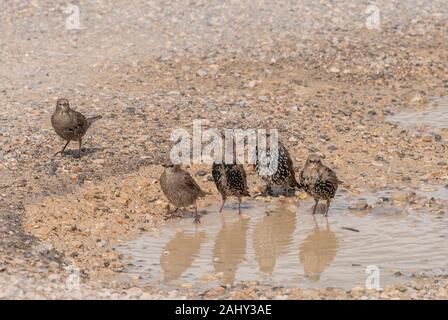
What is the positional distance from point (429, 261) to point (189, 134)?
5.81 meters

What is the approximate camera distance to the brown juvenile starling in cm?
1291

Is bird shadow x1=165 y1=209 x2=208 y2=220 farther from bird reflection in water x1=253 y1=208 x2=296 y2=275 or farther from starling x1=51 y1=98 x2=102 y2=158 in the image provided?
starling x1=51 y1=98 x2=102 y2=158

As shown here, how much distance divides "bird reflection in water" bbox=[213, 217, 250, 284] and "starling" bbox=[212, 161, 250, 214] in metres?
0.40

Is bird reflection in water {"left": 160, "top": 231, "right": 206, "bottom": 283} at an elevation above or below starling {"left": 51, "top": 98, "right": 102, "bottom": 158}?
below

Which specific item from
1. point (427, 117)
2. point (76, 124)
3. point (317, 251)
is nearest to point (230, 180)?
point (317, 251)

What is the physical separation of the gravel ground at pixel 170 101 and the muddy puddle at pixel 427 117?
28cm

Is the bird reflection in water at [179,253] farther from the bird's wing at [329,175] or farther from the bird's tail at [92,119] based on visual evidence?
the bird's tail at [92,119]

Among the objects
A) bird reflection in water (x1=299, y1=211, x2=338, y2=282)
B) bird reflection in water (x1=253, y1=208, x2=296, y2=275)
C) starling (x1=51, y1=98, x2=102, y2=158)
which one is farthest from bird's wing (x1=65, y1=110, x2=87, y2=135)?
bird reflection in water (x1=299, y1=211, x2=338, y2=282)

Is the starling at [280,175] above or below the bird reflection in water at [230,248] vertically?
above

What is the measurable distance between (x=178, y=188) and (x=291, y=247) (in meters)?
1.92

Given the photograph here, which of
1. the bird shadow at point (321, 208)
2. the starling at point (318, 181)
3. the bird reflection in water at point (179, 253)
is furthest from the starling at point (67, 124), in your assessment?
the bird shadow at point (321, 208)

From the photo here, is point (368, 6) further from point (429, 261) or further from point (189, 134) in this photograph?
point (429, 261)

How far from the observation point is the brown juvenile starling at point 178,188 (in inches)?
508
